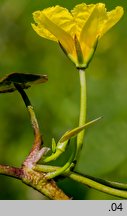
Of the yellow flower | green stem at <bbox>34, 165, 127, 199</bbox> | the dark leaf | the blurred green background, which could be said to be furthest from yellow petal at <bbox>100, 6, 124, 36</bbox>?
Result: the blurred green background

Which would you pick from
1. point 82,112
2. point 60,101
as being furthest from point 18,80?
point 60,101

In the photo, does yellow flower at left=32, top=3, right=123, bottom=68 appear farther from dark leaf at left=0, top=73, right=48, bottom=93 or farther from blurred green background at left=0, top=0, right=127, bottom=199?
blurred green background at left=0, top=0, right=127, bottom=199

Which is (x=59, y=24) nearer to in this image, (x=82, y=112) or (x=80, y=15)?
(x=80, y=15)

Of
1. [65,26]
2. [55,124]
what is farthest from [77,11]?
[55,124]

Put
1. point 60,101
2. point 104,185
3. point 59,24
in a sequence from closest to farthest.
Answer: point 104,185 → point 59,24 → point 60,101

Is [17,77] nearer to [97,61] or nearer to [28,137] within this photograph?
[28,137]

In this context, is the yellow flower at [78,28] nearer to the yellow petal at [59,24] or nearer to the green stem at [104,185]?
the yellow petal at [59,24]

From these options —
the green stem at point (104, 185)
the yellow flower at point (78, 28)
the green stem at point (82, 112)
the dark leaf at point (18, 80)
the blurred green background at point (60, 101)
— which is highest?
the yellow flower at point (78, 28)

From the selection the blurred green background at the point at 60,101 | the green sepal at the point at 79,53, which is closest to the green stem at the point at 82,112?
the green sepal at the point at 79,53
